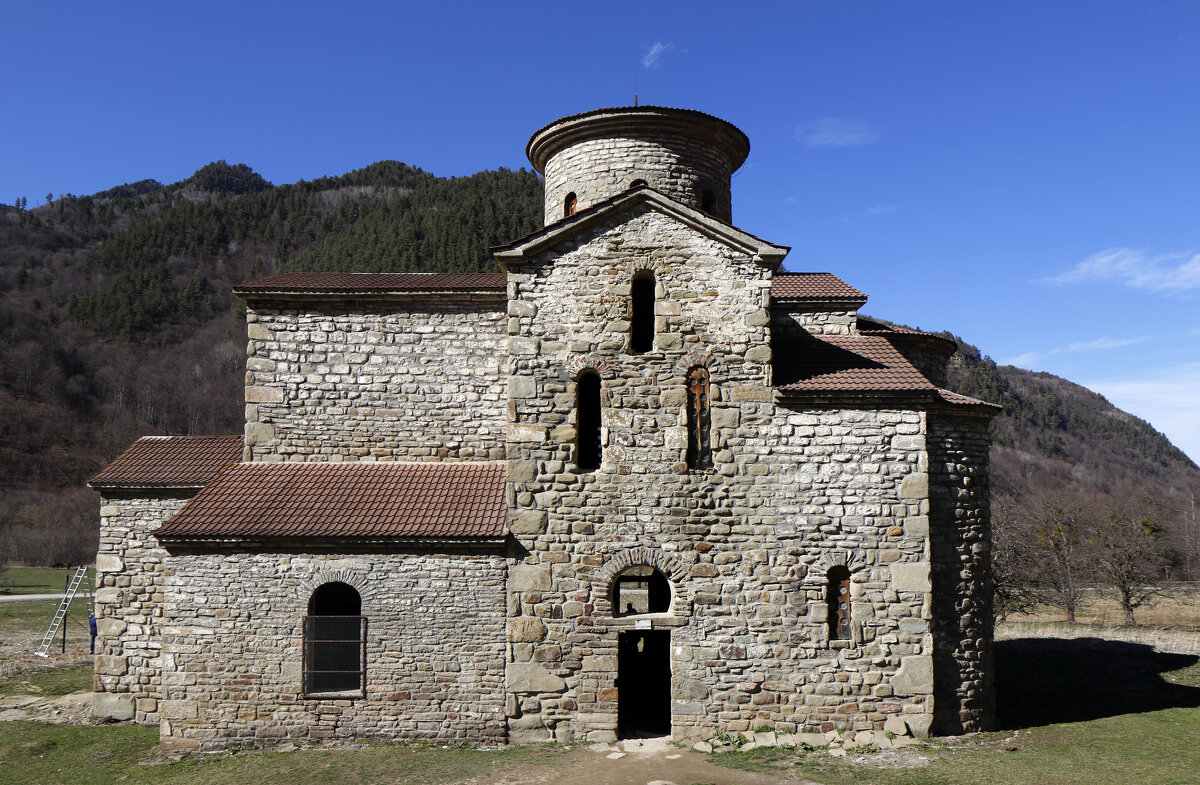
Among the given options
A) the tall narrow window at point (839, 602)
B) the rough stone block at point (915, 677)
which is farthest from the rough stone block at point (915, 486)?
the rough stone block at point (915, 677)

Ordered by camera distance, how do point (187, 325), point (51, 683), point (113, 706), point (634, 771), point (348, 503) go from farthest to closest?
point (187, 325), point (51, 683), point (113, 706), point (348, 503), point (634, 771)

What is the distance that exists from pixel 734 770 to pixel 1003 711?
5.94 metres

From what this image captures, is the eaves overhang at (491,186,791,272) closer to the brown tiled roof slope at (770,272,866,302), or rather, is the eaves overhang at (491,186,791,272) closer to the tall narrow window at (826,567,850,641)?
the brown tiled roof slope at (770,272,866,302)

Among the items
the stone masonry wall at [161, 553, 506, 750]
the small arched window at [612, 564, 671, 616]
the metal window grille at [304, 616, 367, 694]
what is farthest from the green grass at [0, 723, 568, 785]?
the small arched window at [612, 564, 671, 616]

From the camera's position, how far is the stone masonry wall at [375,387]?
12180 millimetres

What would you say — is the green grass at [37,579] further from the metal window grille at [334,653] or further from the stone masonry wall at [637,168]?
the stone masonry wall at [637,168]

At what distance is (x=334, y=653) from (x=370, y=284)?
578cm

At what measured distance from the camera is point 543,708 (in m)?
10.5

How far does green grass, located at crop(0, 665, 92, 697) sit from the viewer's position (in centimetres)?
1426

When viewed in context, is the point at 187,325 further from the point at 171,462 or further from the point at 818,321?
the point at 818,321

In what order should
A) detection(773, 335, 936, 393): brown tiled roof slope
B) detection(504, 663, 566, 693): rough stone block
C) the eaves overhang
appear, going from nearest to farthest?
detection(504, 663, 566, 693): rough stone block → detection(773, 335, 936, 393): brown tiled roof slope → the eaves overhang

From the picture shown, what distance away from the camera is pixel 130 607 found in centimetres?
1262

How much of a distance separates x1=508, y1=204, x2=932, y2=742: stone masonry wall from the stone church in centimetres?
3

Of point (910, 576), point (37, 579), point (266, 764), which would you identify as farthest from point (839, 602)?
point (37, 579)
